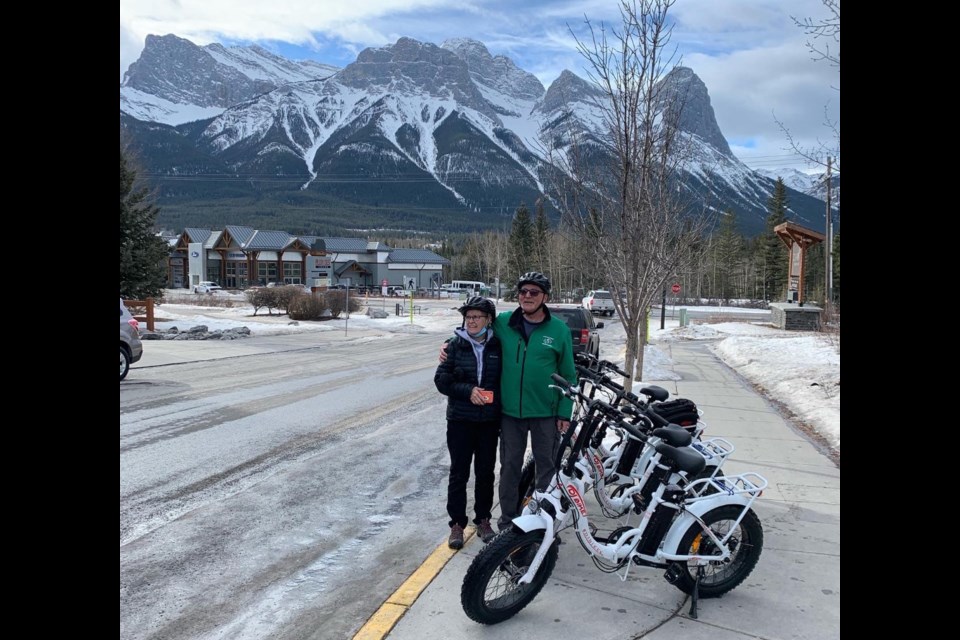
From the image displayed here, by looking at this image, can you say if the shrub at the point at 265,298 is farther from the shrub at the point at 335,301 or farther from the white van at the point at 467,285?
the white van at the point at 467,285

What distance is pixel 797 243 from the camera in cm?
3244

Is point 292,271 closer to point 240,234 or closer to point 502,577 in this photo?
point 240,234

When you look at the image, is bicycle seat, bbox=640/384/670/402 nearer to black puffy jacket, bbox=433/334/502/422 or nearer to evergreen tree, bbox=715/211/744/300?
black puffy jacket, bbox=433/334/502/422

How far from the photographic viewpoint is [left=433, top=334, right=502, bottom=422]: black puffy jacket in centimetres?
482

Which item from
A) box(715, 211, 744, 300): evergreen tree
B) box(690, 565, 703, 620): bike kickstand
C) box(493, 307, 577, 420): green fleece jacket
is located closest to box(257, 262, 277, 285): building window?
box(715, 211, 744, 300): evergreen tree

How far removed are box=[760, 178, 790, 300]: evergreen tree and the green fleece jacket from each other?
69629 millimetres

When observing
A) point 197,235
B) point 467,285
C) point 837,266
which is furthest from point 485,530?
point 197,235

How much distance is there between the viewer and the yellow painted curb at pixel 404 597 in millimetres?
3707

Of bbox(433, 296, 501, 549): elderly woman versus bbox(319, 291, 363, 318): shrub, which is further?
bbox(319, 291, 363, 318): shrub

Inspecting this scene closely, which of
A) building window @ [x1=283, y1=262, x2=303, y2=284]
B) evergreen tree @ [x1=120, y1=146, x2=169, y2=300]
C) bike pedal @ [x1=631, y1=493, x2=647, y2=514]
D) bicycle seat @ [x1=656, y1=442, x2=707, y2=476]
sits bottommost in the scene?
bike pedal @ [x1=631, y1=493, x2=647, y2=514]

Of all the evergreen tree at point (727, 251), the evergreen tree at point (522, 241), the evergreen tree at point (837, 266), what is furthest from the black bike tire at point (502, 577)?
the evergreen tree at point (727, 251)
